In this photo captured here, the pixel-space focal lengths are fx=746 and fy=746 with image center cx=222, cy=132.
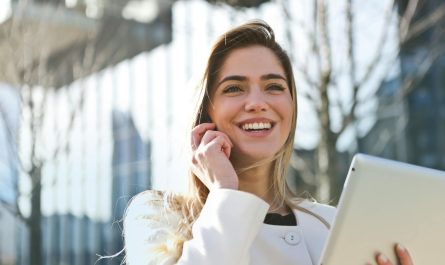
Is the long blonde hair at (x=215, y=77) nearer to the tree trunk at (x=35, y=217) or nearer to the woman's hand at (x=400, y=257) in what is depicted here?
the woman's hand at (x=400, y=257)

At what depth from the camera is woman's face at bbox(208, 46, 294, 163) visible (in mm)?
2008

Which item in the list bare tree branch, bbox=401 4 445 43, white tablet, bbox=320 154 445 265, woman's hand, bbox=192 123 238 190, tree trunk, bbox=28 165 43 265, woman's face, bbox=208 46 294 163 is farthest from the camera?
tree trunk, bbox=28 165 43 265

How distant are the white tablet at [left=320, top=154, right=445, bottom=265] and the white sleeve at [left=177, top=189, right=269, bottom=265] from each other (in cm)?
22

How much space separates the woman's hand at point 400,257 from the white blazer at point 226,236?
32 cm

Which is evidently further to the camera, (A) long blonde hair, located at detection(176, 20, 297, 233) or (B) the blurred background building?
(B) the blurred background building

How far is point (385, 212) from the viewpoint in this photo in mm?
1603

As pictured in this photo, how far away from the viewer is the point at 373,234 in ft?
5.32

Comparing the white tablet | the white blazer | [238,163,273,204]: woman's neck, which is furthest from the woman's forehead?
the white tablet

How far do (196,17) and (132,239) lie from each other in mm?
12258

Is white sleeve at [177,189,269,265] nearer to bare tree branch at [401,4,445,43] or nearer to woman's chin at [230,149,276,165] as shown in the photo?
woman's chin at [230,149,276,165]

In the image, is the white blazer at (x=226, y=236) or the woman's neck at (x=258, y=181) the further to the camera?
the woman's neck at (x=258, y=181)

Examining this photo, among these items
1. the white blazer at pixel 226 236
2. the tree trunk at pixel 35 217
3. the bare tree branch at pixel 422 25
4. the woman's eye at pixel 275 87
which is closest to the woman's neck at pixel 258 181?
the white blazer at pixel 226 236

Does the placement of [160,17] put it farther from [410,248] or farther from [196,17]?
[410,248]

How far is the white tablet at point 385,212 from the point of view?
62.3 inches
